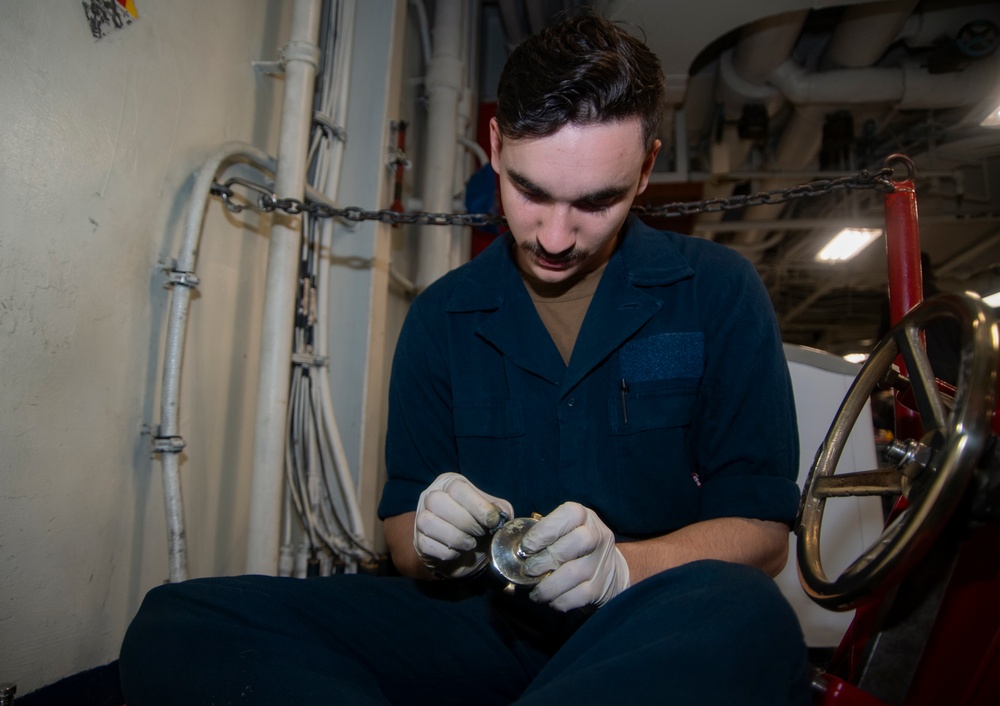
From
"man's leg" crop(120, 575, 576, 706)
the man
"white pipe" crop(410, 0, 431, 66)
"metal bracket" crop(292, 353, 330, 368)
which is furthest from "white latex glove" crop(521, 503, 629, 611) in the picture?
"white pipe" crop(410, 0, 431, 66)

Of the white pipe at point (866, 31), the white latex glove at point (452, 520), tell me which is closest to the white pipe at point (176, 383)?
the white latex glove at point (452, 520)

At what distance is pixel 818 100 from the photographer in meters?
4.08

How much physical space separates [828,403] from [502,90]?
58.8 inches

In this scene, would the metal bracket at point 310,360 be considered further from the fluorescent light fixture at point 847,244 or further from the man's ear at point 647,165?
the fluorescent light fixture at point 847,244

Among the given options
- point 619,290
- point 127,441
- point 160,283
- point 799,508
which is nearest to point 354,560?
point 127,441

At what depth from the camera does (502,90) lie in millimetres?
1177

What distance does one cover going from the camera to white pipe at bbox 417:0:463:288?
10.7 feet

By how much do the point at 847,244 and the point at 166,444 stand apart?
21.4 feet

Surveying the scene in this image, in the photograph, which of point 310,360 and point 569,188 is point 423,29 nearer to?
point 310,360

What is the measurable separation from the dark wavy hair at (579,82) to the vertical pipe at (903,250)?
1030mm

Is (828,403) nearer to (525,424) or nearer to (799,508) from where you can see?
(799,508)

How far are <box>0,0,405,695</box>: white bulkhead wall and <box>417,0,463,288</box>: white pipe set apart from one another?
122 centimetres

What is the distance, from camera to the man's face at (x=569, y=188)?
1.07 metres

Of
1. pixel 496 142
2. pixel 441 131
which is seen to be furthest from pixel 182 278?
pixel 441 131
